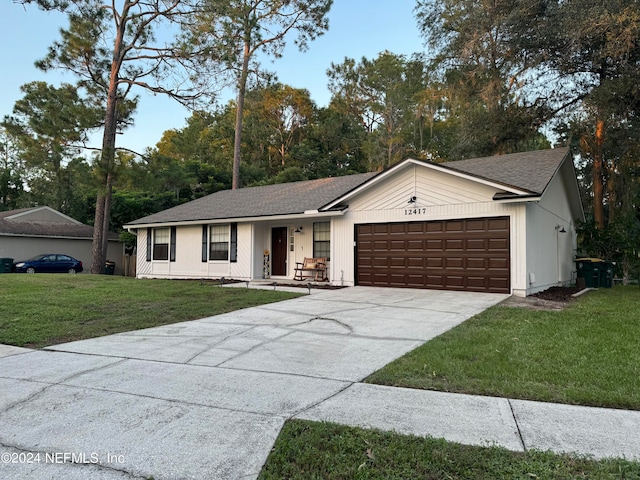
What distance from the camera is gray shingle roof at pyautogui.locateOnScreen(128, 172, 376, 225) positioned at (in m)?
14.8

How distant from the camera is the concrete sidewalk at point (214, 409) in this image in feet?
9.12

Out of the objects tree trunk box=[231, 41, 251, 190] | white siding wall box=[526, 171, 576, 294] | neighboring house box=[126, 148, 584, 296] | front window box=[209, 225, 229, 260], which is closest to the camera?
neighboring house box=[126, 148, 584, 296]

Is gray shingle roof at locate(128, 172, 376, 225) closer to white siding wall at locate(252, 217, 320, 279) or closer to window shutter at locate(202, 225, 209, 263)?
window shutter at locate(202, 225, 209, 263)

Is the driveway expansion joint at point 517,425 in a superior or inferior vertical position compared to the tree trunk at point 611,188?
inferior

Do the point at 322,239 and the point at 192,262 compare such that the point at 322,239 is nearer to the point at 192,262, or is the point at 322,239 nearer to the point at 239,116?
the point at 192,262

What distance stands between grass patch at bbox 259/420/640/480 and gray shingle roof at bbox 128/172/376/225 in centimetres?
1099

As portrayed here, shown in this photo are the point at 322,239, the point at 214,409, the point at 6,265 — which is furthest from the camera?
the point at 6,265

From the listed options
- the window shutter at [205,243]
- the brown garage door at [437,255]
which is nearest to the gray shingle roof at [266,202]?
the window shutter at [205,243]


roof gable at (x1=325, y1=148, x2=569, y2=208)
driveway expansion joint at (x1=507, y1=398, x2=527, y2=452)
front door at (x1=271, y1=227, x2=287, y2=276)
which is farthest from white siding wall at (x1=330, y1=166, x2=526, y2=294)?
driveway expansion joint at (x1=507, y1=398, x2=527, y2=452)

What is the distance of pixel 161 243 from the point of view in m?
17.8

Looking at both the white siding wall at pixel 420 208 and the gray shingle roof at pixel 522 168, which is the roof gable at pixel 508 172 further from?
the white siding wall at pixel 420 208

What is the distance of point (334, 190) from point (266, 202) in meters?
2.63

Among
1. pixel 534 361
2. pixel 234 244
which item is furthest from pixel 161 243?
pixel 534 361

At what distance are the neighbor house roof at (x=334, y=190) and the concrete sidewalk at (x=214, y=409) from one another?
20.5 ft
